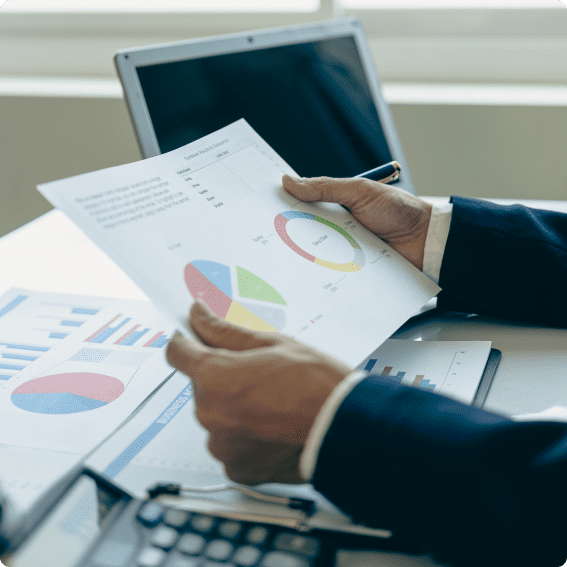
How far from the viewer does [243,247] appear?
0.60 m

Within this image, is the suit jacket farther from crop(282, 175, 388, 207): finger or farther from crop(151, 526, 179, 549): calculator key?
crop(282, 175, 388, 207): finger

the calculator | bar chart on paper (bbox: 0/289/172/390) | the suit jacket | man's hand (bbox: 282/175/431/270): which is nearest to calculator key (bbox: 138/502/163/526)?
the calculator

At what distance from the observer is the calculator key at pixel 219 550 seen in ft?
1.21

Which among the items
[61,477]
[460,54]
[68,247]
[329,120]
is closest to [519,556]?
[61,477]

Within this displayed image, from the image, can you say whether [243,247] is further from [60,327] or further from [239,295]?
[60,327]

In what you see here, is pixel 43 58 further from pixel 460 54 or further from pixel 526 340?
pixel 526 340

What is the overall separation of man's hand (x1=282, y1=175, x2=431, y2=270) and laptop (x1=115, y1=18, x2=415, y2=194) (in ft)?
0.53

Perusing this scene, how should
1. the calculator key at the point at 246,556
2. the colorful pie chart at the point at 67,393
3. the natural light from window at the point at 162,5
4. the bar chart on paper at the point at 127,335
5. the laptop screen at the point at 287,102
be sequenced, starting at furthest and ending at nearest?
the natural light from window at the point at 162,5 < the laptop screen at the point at 287,102 < the bar chart on paper at the point at 127,335 < the colorful pie chart at the point at 67,393 < the calculator key at the point at 246,556

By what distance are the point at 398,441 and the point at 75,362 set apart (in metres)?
0.38

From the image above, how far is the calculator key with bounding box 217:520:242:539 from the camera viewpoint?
1.27ft

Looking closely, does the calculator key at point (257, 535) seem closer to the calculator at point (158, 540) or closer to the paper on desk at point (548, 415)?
the calculator at point (158, 540)

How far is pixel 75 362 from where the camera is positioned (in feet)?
2.11

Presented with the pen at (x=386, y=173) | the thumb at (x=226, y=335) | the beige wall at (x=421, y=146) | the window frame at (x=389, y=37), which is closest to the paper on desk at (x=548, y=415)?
the thumb at (x=226, y=335)

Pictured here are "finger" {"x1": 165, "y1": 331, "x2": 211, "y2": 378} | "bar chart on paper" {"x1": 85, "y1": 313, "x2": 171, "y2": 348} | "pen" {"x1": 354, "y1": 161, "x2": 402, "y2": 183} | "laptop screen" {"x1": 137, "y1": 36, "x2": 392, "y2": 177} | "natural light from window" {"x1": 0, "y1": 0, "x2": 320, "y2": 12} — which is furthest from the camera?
"natural light from window" {"x1": 0, "y1": 0, "x2": 320, "y2": 12}
